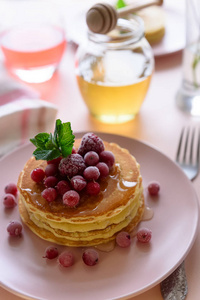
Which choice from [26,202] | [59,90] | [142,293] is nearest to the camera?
[142,293]

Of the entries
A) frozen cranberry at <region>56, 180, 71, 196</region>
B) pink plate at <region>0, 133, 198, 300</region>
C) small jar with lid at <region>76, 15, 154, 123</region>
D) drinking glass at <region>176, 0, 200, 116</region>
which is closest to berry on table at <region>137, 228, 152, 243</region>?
pink plate at <region>0, 133, 198, 300</region>

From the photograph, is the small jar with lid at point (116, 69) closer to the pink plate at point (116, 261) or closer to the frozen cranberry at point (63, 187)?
the pink plate at point (116, 261)

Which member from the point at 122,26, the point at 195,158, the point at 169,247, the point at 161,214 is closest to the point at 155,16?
the point at 122,26

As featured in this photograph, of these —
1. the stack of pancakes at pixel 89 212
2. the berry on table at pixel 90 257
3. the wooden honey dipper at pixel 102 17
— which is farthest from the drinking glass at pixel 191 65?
the berry on table at pixel 90 257

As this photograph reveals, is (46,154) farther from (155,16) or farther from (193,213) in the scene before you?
(155,16)

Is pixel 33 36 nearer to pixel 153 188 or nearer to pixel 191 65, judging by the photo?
pixel 191 65

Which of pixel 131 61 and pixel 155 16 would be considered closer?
pixel 131 61

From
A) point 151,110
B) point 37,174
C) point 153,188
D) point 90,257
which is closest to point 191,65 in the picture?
point 151,110

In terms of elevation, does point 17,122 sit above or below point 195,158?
above
